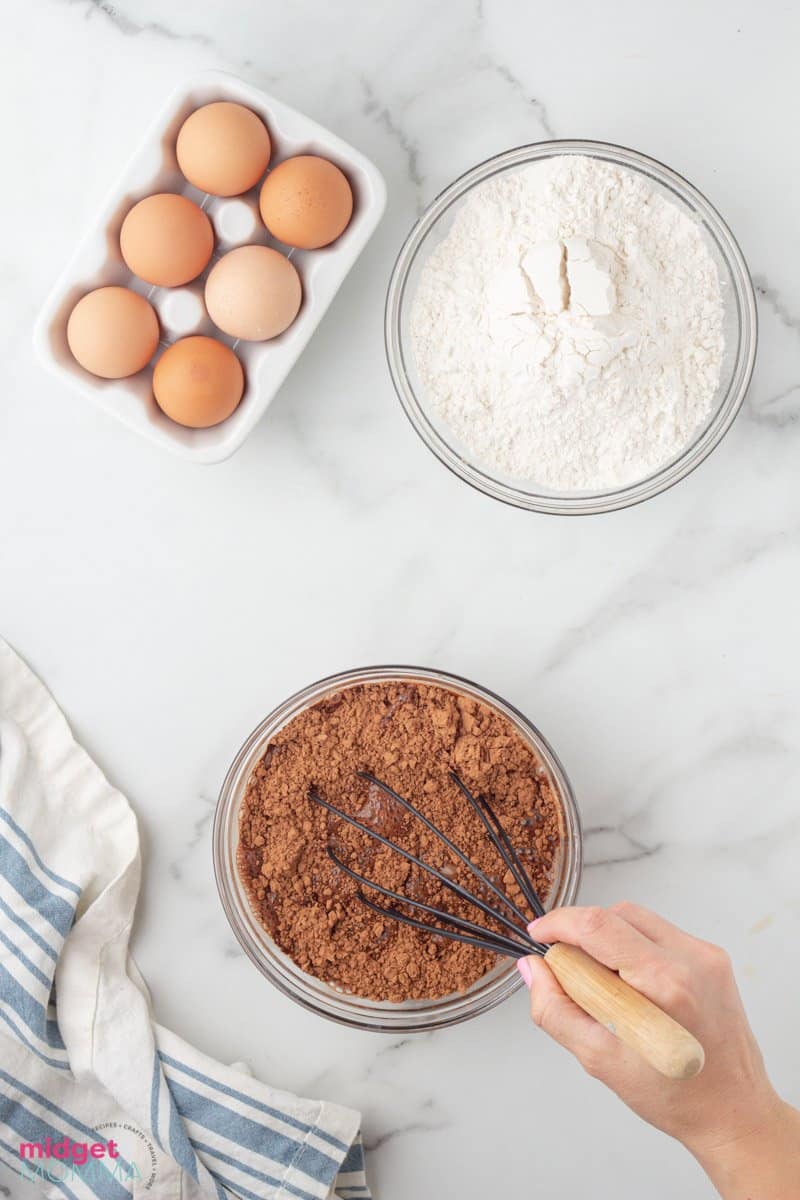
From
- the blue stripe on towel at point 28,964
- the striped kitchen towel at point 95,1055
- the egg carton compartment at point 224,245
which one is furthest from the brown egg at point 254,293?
the blue stripe on towel at point 28,964

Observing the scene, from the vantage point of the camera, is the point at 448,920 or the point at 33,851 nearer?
the point at 448,920

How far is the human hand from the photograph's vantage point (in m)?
0.85

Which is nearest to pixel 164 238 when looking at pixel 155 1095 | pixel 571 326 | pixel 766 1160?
pixel 571 326

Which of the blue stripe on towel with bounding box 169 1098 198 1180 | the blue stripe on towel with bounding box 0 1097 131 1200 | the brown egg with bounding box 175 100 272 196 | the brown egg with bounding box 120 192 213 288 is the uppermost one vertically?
the brown egg with bounding box 175 100 272 196

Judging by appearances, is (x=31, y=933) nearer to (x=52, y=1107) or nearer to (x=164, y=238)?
(x=52, y=1107)

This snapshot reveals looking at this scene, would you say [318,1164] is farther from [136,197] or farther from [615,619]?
[136,197]

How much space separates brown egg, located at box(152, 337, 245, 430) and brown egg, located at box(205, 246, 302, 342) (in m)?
0.03

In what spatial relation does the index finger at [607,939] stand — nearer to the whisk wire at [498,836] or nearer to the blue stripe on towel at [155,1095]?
the whisk wire at [498,836]

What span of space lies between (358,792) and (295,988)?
0.80 feet

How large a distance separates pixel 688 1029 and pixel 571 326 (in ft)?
2.19

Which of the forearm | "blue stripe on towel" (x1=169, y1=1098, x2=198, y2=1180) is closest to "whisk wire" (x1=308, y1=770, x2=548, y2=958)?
the forearm

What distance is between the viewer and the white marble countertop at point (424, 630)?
Result: 3.99ft

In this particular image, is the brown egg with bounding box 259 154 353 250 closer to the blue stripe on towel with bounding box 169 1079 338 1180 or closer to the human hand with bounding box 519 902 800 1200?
the human hand with bounding box 519 902 800 1200

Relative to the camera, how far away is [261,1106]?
47.1 inches
